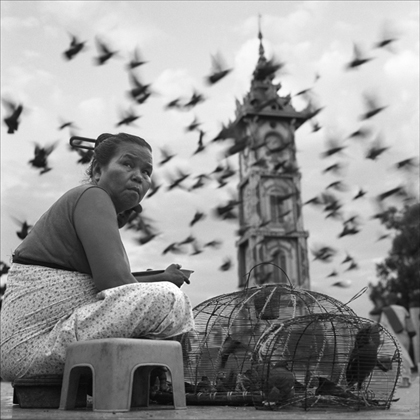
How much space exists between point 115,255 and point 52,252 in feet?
1.26

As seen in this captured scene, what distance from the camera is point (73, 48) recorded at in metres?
7.28

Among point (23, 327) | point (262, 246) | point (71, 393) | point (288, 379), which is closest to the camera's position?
point (71, 393)

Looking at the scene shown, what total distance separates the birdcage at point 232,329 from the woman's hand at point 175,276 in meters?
0.71

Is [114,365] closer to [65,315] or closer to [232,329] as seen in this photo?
[65,315]

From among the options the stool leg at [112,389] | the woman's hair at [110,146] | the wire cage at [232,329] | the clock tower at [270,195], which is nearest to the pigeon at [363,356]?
the wire cage at [232,329]

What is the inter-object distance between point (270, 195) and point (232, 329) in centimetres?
2805

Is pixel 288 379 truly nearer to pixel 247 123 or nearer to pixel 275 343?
pixel 275 343

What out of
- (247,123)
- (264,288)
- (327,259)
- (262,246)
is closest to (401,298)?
(262,246)

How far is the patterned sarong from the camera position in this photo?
8.30 ft

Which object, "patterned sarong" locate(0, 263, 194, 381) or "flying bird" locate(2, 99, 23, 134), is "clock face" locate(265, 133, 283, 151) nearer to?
"flying bird" locate(2, 99, 23, 134)

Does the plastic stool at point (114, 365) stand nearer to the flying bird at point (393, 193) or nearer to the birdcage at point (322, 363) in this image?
the birdcage at point (322, 363)

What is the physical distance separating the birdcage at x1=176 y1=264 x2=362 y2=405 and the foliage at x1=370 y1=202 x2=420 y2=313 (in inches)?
1122

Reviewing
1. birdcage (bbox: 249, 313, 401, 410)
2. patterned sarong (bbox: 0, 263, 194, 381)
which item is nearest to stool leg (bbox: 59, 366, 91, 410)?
patterned sarong (bbox: 0, 263, 194, 381)

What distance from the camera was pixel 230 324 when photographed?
366 cm
